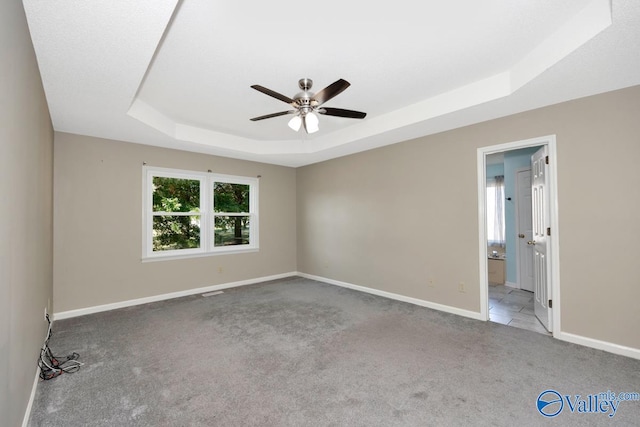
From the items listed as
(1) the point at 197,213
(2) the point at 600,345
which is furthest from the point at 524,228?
(1) the point at 197,213

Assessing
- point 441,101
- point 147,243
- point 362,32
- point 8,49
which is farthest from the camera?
point 147,243

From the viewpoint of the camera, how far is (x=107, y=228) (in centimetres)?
420

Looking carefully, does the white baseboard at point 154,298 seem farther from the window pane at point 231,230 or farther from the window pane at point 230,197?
the window pane at point 230,197

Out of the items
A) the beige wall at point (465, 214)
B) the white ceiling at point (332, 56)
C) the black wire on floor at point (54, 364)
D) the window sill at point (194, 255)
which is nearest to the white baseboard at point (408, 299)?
the beige wall at point (465, 214)

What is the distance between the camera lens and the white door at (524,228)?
16.7 ft

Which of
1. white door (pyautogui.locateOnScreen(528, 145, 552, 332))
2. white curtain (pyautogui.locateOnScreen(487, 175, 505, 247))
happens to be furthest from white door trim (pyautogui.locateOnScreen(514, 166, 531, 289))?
white door (pyautogui.locateOnScreen(528, 145, 552, 332))

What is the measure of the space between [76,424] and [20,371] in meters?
0.48

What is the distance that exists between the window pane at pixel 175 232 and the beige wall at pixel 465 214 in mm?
2235

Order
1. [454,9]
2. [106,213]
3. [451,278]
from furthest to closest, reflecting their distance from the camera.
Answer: [106,213], [451,278], [454,9]

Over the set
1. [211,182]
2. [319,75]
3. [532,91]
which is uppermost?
[319,75]

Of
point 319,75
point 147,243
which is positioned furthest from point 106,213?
point 319,75

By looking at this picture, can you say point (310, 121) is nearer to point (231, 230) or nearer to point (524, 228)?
point (231, 230)

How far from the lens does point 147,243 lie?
4.55m

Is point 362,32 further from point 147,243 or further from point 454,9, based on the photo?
point 147,243
